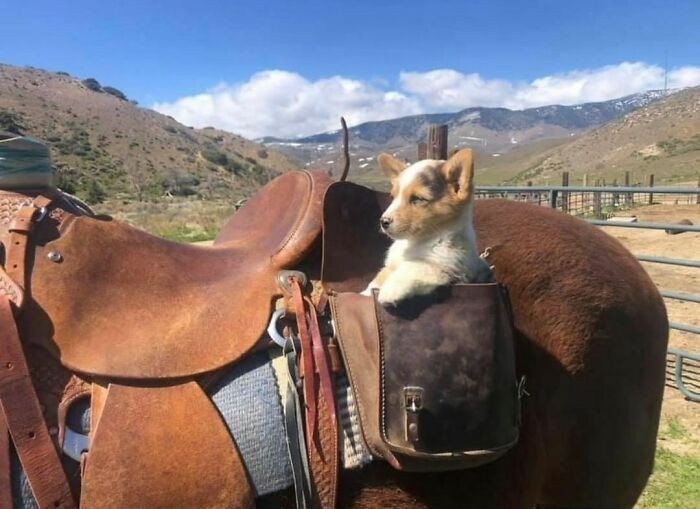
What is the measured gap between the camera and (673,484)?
3383 millimetres

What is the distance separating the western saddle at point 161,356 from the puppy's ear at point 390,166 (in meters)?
0.34

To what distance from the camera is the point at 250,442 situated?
1.36 m

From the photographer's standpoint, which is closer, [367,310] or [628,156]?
[367,310]

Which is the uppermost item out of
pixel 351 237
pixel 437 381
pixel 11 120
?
pixel 11 120

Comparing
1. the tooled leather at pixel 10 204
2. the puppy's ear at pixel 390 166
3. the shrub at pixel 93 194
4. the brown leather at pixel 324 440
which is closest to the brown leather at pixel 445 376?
the brown leather at pixel 324 440

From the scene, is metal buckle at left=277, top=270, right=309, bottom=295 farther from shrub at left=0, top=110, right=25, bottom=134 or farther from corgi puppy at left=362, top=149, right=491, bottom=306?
shrub at left=0, top=110, right=25, bottom=134

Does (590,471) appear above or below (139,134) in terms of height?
below

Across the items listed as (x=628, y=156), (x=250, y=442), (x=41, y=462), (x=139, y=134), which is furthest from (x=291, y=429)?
(x=628, y=156)

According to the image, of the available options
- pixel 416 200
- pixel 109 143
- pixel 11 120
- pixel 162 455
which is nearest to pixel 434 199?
pixel 416 200

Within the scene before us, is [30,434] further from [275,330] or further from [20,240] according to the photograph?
[275,330]

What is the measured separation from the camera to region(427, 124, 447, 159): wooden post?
12.9 feet

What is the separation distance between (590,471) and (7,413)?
5.46 ft

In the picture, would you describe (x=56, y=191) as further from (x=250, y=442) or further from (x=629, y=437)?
(x=629, y=437)

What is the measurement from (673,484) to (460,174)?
2.96m
